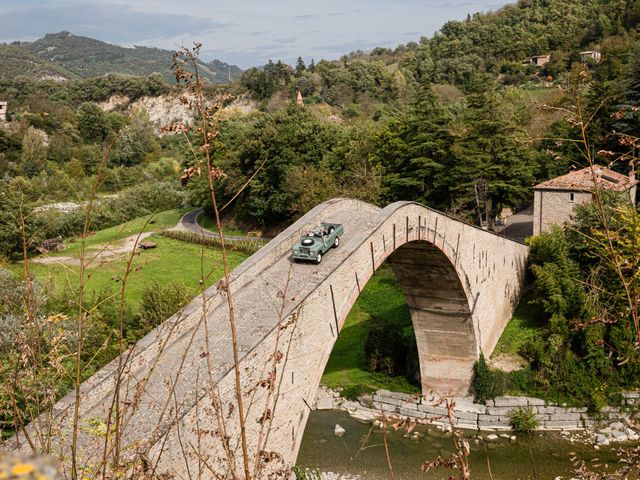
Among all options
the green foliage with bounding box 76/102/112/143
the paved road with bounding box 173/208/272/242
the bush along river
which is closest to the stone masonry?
the bush along river

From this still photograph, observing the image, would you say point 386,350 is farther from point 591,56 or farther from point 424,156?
point 591,56

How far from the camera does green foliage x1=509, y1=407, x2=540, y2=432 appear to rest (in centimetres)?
1691

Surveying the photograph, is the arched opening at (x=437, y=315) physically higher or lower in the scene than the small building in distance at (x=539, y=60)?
lower

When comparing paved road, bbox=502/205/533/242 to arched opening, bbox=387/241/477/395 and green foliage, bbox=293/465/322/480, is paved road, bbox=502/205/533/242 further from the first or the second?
green foliage, bbox=293/465/322/480

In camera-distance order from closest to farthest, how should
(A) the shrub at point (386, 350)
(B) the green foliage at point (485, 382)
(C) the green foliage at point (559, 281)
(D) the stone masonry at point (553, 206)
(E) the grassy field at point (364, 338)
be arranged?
(B) the green foliage at point (485, 382), (C) the green foliage at point (559, 281), (E) the grassy field at point (364, 338), (A) the shrub at point (386, 350), (D) the stone masonry at point (553, 206)

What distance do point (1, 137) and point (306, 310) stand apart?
44.3 meters

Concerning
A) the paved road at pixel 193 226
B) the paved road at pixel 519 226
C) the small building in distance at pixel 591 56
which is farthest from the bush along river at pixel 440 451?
the small building in distance at pixel 591 56

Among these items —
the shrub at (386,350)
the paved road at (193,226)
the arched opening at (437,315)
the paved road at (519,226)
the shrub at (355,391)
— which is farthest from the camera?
the paved road at (193,226)

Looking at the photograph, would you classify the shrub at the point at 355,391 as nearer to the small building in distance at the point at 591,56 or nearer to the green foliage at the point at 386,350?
the green foliage at the point at 386,350

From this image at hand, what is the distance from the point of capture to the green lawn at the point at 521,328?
1977cm

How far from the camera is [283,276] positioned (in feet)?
39.5

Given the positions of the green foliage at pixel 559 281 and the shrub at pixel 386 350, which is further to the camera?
the shrub at pixel 386 350

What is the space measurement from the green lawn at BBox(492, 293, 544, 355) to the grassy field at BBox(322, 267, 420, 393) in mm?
3268

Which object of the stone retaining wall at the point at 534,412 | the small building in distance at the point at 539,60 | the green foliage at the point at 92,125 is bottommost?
the stone retaining wall at the point at 534,412
